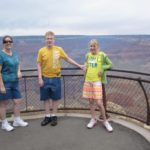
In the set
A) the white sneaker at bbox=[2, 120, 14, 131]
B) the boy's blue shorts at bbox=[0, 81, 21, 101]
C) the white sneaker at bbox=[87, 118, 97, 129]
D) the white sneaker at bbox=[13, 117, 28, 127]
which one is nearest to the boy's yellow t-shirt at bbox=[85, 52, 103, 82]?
the white sneaker at bbox=[87, 118, 97, 129]

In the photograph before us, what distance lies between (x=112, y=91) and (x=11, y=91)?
2.70m

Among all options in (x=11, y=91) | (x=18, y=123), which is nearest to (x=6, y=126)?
(x=18, y=123)

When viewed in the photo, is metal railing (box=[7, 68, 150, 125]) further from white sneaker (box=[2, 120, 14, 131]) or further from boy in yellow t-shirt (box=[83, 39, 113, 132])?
white sneaker (box=[2, 120, 14, 131])

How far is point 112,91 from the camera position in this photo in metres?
7.57

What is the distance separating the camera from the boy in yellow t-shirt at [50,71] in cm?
573

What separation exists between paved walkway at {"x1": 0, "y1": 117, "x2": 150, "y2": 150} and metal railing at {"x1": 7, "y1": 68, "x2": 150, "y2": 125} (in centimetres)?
73

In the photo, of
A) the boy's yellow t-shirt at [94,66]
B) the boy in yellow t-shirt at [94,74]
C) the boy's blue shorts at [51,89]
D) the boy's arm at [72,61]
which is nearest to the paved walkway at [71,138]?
the boy in yellow t-shirt at [94,74]

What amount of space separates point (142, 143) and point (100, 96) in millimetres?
1055

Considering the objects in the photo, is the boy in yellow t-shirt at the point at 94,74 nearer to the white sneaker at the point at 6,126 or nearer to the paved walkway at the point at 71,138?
the paved walkway at the point at 71,138

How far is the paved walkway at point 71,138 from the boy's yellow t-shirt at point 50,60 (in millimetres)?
1011

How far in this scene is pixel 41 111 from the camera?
7.04 meters

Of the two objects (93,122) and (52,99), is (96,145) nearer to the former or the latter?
(93,122)

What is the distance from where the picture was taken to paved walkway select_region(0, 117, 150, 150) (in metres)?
5.07

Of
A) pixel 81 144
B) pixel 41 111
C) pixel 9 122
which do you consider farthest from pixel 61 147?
pixel 41 111
